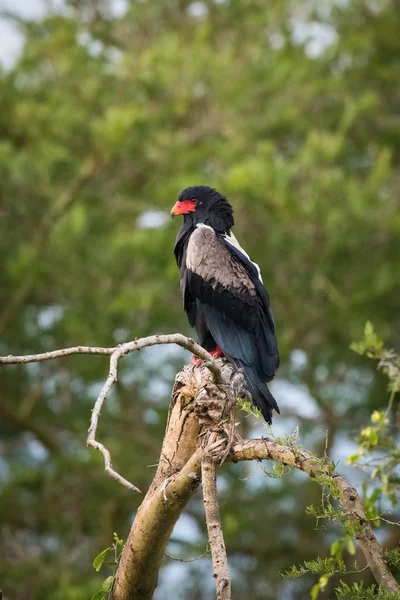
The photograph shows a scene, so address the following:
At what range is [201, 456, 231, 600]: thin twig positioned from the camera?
3072 millimetres

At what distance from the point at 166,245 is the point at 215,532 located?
6782 millimetres

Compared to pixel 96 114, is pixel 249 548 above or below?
below

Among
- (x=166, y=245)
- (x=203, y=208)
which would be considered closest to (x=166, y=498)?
(x=203, y=208)

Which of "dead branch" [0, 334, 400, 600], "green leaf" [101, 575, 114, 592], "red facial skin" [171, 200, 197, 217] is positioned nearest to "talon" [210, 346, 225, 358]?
"red facial skin" [171, 200, 197, 217]

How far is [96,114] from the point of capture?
10.9 metres

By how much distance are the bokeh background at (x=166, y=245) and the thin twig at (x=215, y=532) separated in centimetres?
584

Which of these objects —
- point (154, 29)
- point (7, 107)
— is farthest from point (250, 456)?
point (154, 29)

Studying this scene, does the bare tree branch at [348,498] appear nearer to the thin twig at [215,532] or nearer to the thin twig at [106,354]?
the thin twig at [215,532]

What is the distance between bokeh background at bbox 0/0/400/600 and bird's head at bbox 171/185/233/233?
326 cm

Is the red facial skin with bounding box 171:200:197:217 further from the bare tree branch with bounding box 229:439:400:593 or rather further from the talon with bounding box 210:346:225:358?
the bare tree branch with bounding box 229:439:400:593

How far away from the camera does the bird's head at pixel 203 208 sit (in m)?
5.77

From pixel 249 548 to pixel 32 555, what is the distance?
260 cm

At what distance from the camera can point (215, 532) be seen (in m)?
3.27

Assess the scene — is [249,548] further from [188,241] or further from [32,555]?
[188,241]
